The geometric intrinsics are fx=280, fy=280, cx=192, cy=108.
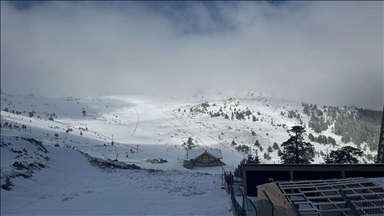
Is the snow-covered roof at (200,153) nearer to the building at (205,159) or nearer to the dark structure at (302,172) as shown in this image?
the building at (205,159)

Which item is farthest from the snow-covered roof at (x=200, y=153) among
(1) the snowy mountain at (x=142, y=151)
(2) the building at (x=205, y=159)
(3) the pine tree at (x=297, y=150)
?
(3) the pine tree at (x=297, y=150)

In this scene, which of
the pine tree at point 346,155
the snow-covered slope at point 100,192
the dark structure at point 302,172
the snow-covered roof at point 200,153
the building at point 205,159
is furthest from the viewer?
the snow-covered roof at point 200,153

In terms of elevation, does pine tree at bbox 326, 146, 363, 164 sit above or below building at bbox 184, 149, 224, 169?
above

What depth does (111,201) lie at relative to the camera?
62.5 feet

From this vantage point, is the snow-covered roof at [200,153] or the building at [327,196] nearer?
the building at [327,196]

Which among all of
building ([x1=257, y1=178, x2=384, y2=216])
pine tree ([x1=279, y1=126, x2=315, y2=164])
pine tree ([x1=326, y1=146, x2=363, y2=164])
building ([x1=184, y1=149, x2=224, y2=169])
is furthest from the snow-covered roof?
building ([x1=257, y1=178, x2=384, y2=216])

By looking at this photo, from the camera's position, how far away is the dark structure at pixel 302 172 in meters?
19.5

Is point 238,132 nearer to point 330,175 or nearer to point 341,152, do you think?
point 341,152

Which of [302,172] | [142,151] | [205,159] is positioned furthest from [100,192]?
[142,151]

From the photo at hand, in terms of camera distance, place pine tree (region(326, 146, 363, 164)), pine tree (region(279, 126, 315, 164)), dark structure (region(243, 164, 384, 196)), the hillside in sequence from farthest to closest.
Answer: the hillside < pine tree (region(279, 126, 315, 164)) < pine tree (region(326, 146, 363, 164)) < dark structure (region(243, 164, 384, 196))

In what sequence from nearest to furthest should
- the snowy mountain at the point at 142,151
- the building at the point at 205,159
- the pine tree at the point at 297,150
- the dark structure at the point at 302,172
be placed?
1. the dark structure at the point at 302,172
2. the snowy mountain at the point at 142,151
3. the pine tree at the point at 297,150
4. the building at the point at 205,159

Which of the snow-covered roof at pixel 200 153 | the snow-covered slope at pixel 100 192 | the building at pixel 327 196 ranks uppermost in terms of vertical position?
the building at pixel 327 196

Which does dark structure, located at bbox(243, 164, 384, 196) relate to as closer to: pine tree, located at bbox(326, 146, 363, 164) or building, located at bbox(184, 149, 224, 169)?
pine tree, located at bbox(326, 146, 363, 164)

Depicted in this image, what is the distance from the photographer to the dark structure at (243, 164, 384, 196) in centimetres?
1953
